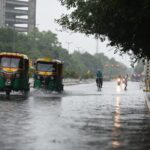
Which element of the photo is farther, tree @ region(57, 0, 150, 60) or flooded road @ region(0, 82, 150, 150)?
tree @ region(57, 0, 150, 60)

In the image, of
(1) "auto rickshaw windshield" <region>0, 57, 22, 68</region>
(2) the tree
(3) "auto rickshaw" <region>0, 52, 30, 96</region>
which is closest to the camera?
(2) the tree

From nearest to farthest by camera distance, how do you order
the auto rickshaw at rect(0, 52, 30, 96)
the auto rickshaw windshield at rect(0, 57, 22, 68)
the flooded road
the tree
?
the flooded road → the tree → the auto rickshaw at rect(0, 52, 30, 96) → the auto rickshaw windshield at rect(0, 57, 22, 68)

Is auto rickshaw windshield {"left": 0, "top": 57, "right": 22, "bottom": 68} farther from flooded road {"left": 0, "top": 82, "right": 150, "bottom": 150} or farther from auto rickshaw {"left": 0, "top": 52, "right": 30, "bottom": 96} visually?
flooded road {"left": 0, "top": 82, "right": 150, "bottom": 150}

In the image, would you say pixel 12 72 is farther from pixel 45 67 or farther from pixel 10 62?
pixel 45 67

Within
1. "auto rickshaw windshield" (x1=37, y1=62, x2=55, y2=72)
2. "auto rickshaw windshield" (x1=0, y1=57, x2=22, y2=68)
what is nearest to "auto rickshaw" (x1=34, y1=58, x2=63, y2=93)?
"auto rickshaw windshield" (x1=37, y1=62, x2=55, y2=72)

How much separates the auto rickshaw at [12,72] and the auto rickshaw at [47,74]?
6791 millimetres

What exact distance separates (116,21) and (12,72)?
11995 mm

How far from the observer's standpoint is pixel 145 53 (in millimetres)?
29234

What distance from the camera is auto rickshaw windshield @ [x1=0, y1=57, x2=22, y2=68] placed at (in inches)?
1405

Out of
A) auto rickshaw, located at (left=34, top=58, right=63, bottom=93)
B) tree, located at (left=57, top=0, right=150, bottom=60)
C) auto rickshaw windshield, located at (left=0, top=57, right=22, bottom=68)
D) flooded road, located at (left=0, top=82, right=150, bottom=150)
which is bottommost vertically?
flooded road, located at (left=0, top=82, right=150, bottom=150)

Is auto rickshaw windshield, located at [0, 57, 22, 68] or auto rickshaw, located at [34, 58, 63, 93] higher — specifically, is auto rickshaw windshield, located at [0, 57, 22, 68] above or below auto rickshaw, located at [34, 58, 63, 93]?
above

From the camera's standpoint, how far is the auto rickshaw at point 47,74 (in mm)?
43438

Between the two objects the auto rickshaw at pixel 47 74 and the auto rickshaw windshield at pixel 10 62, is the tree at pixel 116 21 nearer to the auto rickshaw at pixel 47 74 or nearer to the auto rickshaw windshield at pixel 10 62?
the auto rickshaw windshield at pixel 10 62

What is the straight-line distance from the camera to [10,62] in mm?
35844
